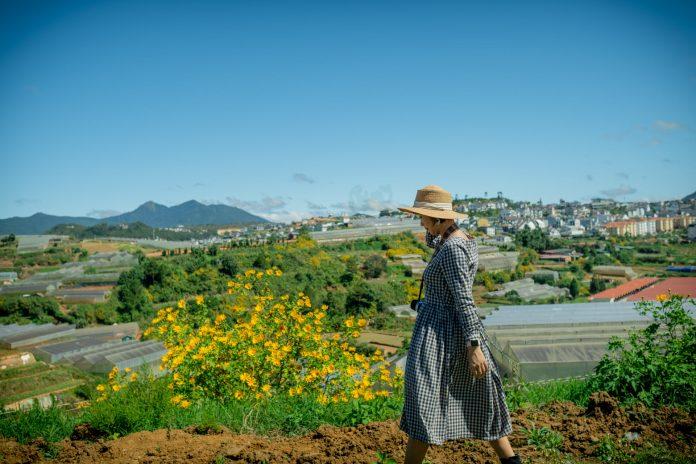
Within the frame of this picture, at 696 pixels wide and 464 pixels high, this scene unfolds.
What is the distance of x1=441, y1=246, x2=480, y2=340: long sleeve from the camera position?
78.9 inches

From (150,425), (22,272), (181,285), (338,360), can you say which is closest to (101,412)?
(150,425)

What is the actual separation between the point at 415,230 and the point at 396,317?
5000cm

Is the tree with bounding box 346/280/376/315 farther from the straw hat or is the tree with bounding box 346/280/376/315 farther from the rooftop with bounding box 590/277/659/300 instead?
the straw hat

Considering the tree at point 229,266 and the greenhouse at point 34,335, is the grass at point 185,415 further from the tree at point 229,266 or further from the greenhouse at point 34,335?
the tree at point 229,266

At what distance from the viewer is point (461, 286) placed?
2.03 m

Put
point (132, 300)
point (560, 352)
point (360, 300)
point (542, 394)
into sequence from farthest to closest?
1. point (132, 300)
2. point (360, 300)
3. point (560, 352)
4. point (542, 394)

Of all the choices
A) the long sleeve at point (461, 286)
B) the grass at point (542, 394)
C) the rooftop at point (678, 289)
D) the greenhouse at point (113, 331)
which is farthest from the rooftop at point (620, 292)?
the greenhouse at point (113, 331)

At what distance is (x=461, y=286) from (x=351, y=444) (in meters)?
1.13

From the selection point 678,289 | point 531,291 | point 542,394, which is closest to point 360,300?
point 531,291

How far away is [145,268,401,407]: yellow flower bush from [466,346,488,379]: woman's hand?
1.39 meters

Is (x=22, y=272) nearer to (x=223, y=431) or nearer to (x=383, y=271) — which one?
(x=383, y=271)

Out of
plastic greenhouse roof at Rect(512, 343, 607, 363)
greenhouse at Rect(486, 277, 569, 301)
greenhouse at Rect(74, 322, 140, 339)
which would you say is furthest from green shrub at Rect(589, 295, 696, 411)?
greenhouse at Rect(486, 277, 569, 301)

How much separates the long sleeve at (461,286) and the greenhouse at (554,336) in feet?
7.19

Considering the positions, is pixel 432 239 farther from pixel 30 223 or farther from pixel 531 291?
pixel 30 223
